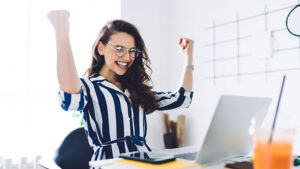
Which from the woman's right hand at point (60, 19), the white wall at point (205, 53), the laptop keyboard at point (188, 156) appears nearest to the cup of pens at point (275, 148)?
the laptop keyboard at point (188, 156)

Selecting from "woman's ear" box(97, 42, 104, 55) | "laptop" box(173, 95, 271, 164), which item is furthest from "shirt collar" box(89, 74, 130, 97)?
"laptop" box(173, 95, 271, 164)

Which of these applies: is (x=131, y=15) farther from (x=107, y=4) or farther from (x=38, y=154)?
(x=38, y=154)

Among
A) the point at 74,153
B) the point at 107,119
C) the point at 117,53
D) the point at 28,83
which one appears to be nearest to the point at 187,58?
the point at 117,53

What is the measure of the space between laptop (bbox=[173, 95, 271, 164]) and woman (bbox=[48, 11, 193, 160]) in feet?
1.43

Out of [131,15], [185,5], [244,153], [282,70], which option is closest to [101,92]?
[244,153]

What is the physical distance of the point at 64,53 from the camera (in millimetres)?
871

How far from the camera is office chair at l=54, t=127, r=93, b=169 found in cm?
146

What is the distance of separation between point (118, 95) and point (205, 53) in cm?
138

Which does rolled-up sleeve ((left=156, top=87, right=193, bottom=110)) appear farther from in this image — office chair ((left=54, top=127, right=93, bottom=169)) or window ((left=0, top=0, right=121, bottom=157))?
window ((left=0, top=0, right=121, bottom=157))

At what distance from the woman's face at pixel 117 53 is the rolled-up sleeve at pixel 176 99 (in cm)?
25

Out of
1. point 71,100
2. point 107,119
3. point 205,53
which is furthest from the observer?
point 205,53

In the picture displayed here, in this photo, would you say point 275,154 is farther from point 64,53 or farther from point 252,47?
point 252,47

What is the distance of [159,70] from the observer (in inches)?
109

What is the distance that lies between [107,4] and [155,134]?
1.23 meters
